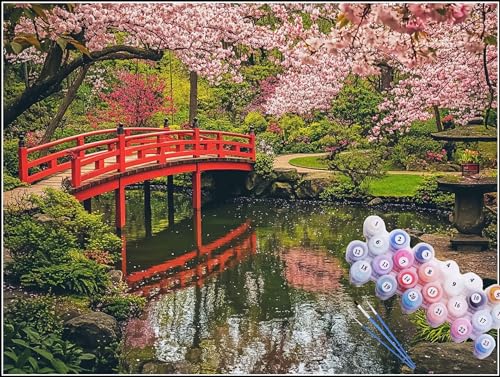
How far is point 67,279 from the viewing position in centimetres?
1197

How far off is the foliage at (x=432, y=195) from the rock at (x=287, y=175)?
3942 millimetres

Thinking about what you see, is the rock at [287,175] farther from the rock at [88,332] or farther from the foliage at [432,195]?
the rock at [88,332]

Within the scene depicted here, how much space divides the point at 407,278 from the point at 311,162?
18.8 meters

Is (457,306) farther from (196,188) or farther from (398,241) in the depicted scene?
(196,188)

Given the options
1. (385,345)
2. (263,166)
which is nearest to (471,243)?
(385,345)

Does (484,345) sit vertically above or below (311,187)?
above

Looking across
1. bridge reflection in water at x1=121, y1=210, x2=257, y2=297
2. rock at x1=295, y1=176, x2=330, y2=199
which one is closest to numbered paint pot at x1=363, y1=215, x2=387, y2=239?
bridge reflection in water at x1=121, y1=210, x2=257, y2=297

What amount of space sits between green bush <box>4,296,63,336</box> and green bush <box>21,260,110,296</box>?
822 mm

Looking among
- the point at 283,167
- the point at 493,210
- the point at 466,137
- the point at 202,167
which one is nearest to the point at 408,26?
the point at 466,137

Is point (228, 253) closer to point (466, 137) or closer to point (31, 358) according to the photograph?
point (466, 137)

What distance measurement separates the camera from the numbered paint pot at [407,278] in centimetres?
928

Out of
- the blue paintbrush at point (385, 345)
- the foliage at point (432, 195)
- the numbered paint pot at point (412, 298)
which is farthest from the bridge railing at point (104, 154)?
the numbered paint pot at point (412, 298)

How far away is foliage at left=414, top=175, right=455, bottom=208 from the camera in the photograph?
73.4 feet

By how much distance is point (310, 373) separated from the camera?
1007cm
